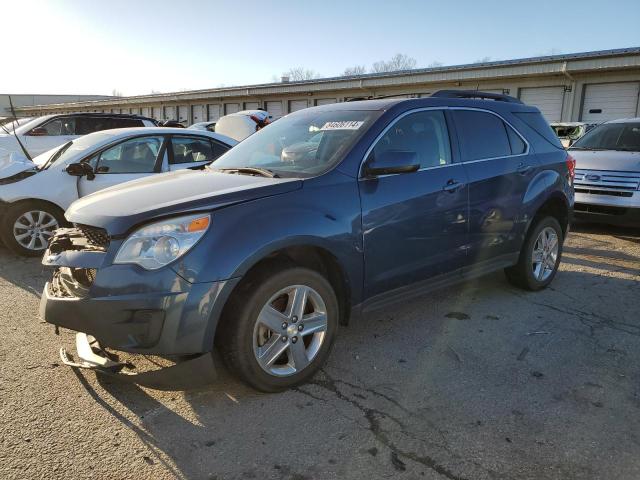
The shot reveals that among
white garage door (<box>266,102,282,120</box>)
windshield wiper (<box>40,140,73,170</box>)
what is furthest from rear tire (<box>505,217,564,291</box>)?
white garage door (<box>266,102,282,120</box>)

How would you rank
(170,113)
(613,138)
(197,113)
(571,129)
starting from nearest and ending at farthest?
(613,138) < (571,129) < (197,113) < (170,113)

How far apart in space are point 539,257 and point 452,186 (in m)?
1.80

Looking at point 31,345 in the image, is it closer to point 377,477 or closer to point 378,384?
point 378,384

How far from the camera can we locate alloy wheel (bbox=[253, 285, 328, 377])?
2.98m

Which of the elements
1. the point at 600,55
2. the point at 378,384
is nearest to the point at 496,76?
the point at 600,55

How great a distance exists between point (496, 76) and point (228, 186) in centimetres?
1985

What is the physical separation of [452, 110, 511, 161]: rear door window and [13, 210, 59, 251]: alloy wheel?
497 cm

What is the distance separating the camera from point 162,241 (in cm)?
271

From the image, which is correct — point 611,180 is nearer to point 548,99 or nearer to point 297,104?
point 548,99

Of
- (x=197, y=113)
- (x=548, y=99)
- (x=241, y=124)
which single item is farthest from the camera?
(x=197, y=113)

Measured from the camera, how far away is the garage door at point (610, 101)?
1750 centimetres

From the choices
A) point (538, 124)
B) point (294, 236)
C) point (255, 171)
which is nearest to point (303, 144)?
point (255, 171)

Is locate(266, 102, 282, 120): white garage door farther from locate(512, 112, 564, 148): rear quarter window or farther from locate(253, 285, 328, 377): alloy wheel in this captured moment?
locate(253, 285, 328, 377): alloy wheel

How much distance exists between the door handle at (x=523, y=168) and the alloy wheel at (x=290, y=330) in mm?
2538
